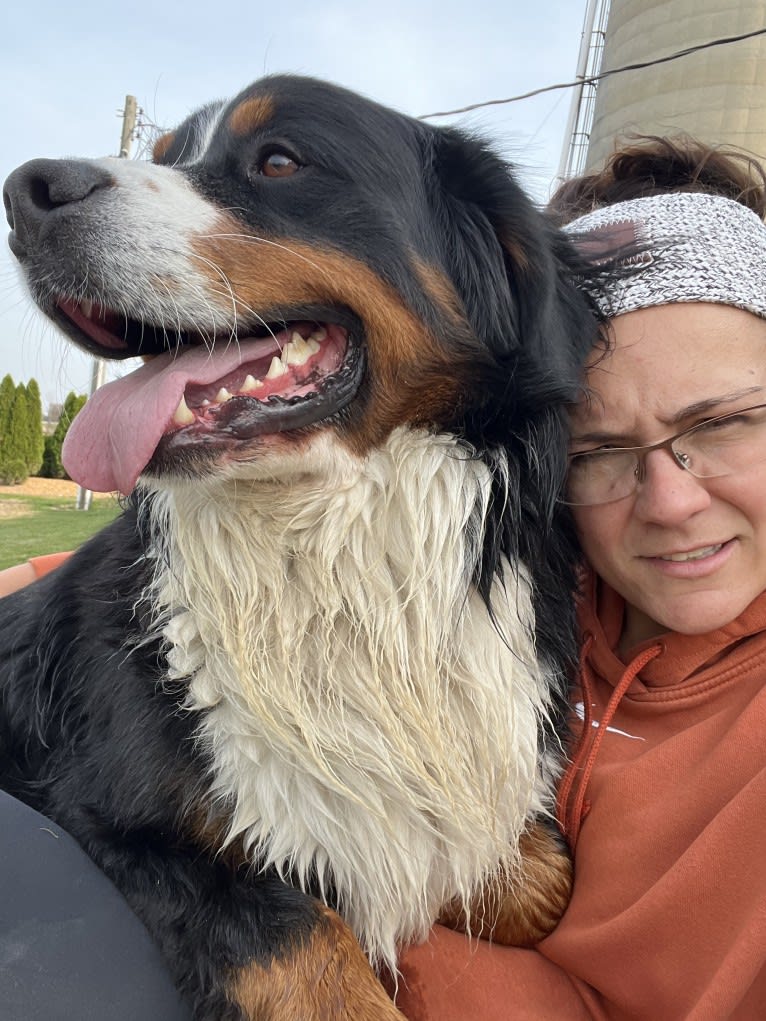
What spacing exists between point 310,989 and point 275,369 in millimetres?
1121

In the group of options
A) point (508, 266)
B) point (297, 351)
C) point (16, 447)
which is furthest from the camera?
point (16, 447)

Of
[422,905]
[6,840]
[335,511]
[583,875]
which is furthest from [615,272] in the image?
[6,840]

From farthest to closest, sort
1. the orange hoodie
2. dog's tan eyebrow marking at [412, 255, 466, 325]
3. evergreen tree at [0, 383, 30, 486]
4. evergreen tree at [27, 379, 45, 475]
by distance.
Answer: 1. evergreen tree at [27, 379, 45, 475]
2. evergreen tree at [0, 383, 30, 486]
3. dog's tan eyebrow marking at [412, 255, 466, 325]
4. the orange hoodie

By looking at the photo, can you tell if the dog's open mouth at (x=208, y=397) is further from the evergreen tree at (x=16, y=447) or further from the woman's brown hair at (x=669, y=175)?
the evergreen tree at (x=16, y=447)

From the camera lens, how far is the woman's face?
1.57 m

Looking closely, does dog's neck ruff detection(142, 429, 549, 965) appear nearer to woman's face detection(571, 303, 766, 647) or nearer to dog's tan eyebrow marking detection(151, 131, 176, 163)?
woman's face detection(571, 303, 766, 647)

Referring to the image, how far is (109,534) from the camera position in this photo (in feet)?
6.60

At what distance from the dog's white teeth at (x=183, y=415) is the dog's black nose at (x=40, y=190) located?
433 mm

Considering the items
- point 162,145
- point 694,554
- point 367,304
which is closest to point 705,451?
point 694,554

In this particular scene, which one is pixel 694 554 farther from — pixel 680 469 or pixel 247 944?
pixel 247 944

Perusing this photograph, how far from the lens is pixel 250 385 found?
62.3 inches

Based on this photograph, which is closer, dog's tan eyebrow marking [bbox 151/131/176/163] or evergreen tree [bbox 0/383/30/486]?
dog's tan eyebrow marking [bbox 151/131/176/163]

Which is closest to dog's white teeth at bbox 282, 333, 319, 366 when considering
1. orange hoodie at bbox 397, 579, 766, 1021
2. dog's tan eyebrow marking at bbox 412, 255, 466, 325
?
dog's tan eyebrow marking at bbox 412, 255, 466, 325

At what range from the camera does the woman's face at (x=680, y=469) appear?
5.16 ft
